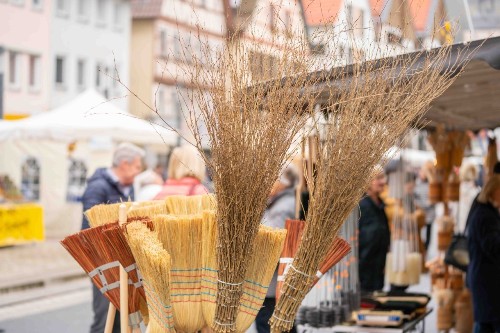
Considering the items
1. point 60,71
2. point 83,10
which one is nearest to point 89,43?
point 83,10

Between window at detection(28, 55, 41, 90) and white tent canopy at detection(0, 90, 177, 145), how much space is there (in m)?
21.8

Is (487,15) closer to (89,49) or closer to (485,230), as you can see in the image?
(485,230)

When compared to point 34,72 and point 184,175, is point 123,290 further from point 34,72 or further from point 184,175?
point 34,72

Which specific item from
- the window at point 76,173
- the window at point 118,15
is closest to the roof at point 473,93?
the window at point 76,173

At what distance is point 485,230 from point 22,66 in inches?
1366

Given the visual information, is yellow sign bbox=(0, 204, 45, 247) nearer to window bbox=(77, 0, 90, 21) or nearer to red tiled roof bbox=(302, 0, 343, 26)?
red tiled roof bbox=(302, 0, 343, 26)

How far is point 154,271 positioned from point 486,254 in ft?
14.0

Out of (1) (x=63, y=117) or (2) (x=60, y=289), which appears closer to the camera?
(2) (x=60, y=289)

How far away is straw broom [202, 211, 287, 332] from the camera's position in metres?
4.43

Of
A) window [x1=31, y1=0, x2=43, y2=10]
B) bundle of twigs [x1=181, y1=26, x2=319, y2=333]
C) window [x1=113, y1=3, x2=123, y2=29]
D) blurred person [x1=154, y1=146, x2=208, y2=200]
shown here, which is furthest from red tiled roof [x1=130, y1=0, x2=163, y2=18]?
bundle of twigs [x1=181, y1=26, x2=319, y2=333]

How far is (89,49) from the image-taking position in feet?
152

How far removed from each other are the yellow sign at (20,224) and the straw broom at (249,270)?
53.7ft

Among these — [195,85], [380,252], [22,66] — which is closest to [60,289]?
[380,252]

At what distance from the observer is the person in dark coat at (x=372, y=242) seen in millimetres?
10141
